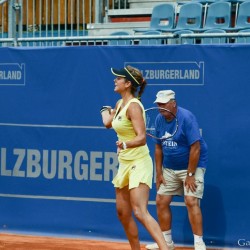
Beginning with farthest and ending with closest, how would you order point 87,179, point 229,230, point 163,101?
point 87,179, point 229,230, point 163,101

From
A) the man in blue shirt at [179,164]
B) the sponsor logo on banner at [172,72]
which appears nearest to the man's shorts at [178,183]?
the man in blue shirt at [179,164]

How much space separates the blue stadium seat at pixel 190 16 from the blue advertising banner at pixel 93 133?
11.2 feet

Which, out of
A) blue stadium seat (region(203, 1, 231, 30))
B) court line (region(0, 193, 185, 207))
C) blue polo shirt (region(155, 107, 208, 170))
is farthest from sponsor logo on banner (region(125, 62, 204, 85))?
blue stadium seat (region(203, 1, 231, 30))

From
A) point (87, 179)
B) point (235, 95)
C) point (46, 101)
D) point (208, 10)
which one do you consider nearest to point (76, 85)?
point (46, 101)

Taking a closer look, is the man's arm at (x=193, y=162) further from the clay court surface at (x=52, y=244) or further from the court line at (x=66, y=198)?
the clay court surface at (x=52, y=244)

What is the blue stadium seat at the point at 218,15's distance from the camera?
39.6 ft

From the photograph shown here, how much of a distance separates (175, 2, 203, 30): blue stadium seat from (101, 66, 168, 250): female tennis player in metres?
4.81

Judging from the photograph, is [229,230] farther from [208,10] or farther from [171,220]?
[208,10]

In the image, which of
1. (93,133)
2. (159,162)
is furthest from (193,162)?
(93,133)

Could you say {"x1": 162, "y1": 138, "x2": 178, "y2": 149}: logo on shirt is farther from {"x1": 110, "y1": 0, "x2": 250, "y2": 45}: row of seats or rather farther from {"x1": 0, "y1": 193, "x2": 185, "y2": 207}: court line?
{"x1": 110, "y1": 0, "x2": 250, "y2": 45}: row of seats

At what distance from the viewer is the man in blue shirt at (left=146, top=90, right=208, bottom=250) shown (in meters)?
8.09

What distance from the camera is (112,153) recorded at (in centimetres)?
923

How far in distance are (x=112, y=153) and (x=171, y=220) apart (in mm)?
1176

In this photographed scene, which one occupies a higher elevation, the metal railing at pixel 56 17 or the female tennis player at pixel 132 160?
the metal railing at pixel 56 17
